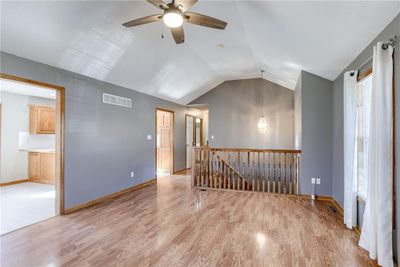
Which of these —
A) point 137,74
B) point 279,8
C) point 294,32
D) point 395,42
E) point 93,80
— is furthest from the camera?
point 137,74

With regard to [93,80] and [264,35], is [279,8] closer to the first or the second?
[264,35]

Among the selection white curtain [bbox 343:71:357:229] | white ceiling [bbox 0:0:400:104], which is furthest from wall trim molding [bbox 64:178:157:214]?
white curtain [bbox 343:71:357:229]

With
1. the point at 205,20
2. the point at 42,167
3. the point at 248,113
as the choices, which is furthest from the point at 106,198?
the point at 248,113

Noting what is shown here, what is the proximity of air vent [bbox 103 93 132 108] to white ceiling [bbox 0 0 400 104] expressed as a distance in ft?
1.09

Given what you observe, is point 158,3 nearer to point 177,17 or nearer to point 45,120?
point 177,17

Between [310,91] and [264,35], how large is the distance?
168cm

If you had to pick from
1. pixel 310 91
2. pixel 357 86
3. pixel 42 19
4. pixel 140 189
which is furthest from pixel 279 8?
pixel 140 189

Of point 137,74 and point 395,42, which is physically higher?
point 137,74

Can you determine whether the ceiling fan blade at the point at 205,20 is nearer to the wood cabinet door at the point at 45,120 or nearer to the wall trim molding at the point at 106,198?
the wall trim molding at the point at 106,198

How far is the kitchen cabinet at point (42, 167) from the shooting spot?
18.4 ft

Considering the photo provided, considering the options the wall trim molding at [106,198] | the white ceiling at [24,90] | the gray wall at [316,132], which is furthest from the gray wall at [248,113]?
the white ceiling at [24,90]

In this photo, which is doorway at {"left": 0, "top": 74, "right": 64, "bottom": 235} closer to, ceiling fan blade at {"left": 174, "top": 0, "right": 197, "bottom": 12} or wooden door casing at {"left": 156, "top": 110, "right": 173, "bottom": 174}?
wooden door casing at {"left": 156, "top": 110, "right": 173, "bottom": 174}

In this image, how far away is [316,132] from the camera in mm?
4293

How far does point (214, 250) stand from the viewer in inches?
94.7
